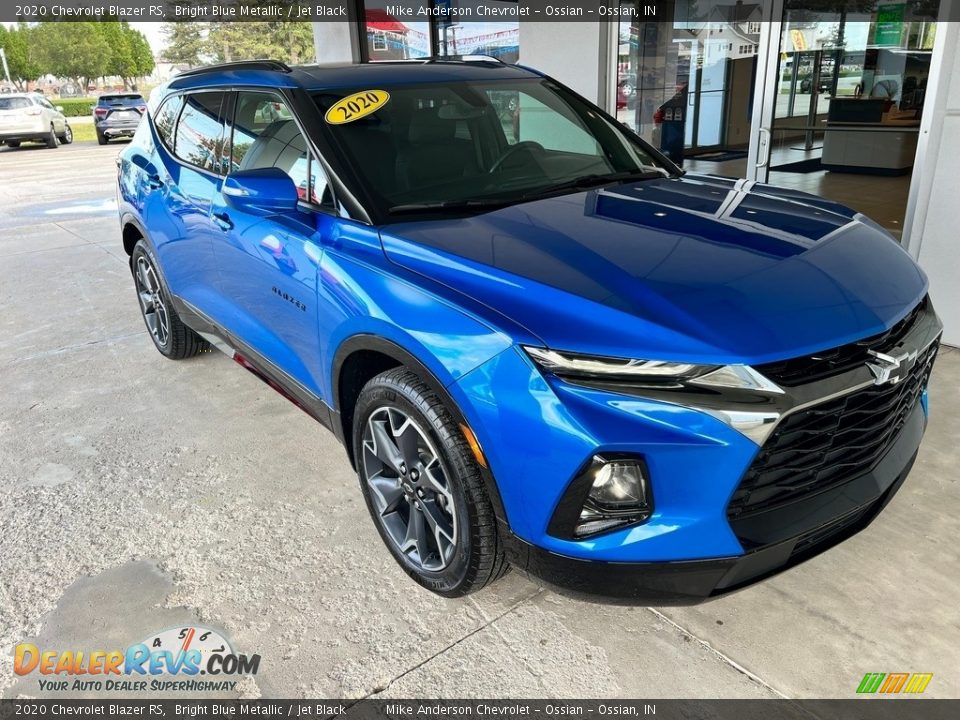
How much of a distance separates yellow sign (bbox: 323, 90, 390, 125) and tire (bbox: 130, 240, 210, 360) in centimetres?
203

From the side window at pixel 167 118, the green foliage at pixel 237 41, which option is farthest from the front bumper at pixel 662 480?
the green foliage at pixel 237 41

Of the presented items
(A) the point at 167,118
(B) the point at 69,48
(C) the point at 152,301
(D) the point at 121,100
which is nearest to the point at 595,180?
(A) the point at 167,118

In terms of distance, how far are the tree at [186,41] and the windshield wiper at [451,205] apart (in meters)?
63.5

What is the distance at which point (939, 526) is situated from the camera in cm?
274

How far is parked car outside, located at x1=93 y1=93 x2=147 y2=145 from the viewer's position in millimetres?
23406

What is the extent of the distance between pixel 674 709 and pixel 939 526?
1.43 meters

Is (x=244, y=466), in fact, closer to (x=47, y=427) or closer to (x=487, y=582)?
(x=47, y=427)

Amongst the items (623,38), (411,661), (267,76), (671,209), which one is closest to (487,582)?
(411,661)

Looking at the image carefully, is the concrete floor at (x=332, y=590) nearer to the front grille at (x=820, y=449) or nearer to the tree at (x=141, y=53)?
the front grille at (x=820, y=449)

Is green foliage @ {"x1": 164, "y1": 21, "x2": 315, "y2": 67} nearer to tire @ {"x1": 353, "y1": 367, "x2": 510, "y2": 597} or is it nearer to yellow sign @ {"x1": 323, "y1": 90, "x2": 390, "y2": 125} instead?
yellow sign @ {"x1": 323, "y1": 90, "x2": 390, "y2": 125}

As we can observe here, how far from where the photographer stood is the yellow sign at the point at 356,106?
2790 mm

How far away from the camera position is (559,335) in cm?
184

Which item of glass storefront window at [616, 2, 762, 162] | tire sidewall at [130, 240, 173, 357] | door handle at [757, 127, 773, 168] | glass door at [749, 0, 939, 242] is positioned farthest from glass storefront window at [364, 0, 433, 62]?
tire sidewall at [130, 240, 173, 357]

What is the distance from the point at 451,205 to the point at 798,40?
4880 mm
